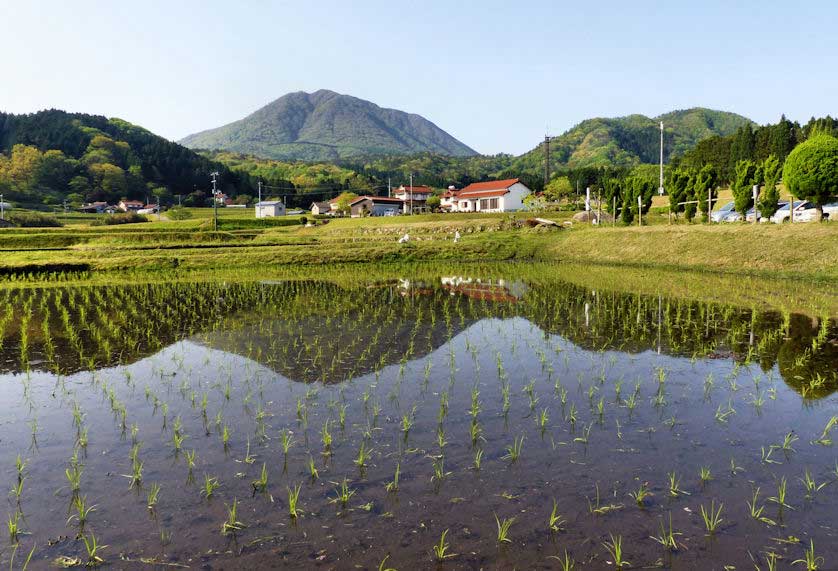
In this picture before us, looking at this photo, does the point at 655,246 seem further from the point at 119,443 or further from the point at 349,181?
the point at 349,181

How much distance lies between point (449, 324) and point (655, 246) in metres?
19.3

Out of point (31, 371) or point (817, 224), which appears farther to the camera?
point (817, 224)

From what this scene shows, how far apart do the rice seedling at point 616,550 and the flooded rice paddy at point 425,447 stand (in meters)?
0.02

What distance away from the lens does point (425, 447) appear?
6246mm

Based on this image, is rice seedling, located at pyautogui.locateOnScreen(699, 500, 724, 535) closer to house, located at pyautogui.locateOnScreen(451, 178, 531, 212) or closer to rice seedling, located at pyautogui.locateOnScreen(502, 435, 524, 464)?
rice seedling, located at pyautogui.locateOnScreen(502, 435, 524, 464)

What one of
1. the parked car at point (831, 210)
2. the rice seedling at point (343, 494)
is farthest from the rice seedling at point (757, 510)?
the parked car at point (831, 210)

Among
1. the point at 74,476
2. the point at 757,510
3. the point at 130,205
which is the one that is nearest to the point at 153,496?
the point at 74,476

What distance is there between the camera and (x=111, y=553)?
169 inches

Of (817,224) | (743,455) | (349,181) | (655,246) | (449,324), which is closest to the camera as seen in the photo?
(743,455)

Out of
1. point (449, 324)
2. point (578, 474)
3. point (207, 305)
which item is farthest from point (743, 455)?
point (207, 305)

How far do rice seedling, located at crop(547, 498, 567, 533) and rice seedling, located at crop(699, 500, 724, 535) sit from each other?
3.89ft

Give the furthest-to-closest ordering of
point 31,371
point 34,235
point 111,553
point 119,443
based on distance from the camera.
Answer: point 34,235 < point 31,371 < point 119,443 < point 111,553

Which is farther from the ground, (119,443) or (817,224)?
(817,224)

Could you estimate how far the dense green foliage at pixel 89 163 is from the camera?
337ft
